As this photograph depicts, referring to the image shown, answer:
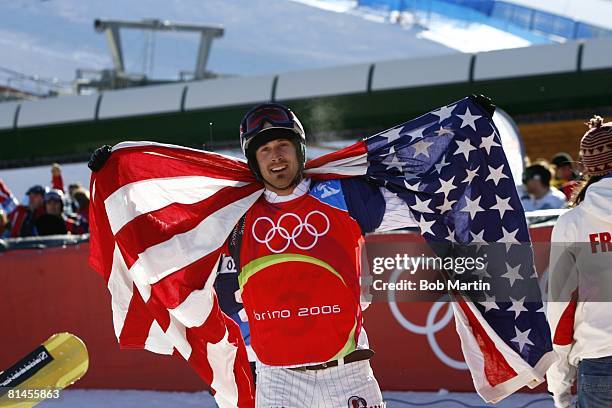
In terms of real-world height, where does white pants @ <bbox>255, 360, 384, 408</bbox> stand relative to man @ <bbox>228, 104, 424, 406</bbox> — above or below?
below

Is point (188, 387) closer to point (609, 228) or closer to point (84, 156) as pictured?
point (609, 228)

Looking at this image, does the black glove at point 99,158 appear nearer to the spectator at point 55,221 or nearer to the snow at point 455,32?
the spectator at point 55,221

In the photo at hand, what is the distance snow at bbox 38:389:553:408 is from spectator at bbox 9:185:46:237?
2377 mm

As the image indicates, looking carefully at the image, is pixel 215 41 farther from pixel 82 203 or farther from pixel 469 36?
pixel 82 203

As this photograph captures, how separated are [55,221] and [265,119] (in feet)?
19.6

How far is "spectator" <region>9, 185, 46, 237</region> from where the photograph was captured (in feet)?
33.9

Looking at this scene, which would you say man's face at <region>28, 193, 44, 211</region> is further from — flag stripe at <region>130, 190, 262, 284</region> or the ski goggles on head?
the ski goggles on head

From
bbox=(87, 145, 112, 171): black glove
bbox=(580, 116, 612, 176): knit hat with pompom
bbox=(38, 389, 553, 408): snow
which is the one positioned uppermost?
bbox=(580, 116, 612, 176): knit hat with pompom

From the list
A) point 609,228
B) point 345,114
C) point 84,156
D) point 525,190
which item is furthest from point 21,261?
point 84,156

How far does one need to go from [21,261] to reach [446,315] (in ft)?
12.6

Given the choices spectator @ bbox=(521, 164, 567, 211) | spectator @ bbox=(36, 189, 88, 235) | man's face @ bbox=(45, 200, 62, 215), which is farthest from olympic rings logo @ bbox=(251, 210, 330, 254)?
man's face @ bbox=(45, 200, 62, 215)

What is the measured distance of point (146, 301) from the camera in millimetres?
4531

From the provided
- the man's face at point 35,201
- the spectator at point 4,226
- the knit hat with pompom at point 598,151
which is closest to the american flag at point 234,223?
the knit hat with pompom at point 598,151

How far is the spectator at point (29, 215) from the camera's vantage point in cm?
1034
